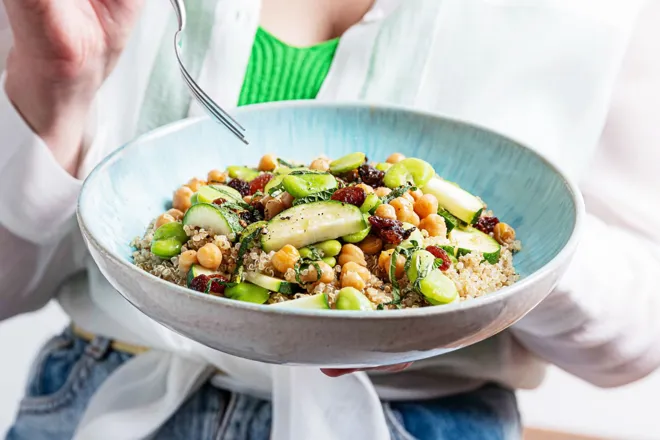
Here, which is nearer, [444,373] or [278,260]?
[278,260]

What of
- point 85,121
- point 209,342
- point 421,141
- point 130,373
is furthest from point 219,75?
point 209,342

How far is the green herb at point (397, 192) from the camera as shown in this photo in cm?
74

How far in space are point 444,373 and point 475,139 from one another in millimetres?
410

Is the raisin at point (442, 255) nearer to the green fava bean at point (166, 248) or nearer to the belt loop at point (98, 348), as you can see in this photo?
the green fava bean at point (166, 248)

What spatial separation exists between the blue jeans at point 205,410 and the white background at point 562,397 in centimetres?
101

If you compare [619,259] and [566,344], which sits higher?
[619,259]

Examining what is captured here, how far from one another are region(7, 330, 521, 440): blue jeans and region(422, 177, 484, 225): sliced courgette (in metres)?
0.45

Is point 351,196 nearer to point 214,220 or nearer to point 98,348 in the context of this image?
point 214,220

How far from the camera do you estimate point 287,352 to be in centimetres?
57

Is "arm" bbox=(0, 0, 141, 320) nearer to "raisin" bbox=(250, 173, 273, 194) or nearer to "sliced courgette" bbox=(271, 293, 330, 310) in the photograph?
"raisin" bbox=(250, 173, 273, 194)

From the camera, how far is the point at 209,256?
2.16 ft

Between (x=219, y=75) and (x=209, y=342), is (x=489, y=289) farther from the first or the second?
(x=219, y=75)

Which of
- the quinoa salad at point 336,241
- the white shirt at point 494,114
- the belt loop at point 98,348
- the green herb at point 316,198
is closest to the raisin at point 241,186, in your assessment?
the quinoa salad at point 336,241

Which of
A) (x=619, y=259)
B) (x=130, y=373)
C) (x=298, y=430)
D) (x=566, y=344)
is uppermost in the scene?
(x=619, y=259)
